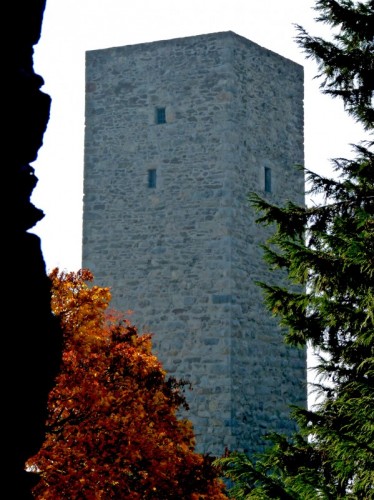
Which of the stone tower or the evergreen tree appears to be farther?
the stone tower

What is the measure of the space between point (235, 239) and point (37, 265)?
1834 cm

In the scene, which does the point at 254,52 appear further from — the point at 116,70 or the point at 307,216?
the point at 307,216

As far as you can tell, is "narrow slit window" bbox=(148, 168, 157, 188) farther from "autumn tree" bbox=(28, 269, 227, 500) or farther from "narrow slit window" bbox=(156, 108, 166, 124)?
"autumn tree" bbox=(28, 269, 227, 500)

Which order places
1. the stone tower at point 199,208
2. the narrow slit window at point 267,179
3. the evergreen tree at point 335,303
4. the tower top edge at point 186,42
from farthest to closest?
the narrow slit window at point 267,179, the tower top edge at point 186,42, the stone tower at point 199,208, the evergreen tree at point 335,303

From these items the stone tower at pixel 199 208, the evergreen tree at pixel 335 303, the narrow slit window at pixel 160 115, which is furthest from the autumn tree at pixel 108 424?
the narrow slit window at pixel 160 115

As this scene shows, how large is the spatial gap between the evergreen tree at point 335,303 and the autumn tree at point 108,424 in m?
3.42

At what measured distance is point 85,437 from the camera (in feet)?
44.3

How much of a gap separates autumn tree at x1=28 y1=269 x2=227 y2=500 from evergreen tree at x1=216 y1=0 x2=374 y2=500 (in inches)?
135

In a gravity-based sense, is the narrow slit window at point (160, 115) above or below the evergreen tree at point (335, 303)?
above

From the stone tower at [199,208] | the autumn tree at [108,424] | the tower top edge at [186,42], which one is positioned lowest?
the autumn tree at [108,424]

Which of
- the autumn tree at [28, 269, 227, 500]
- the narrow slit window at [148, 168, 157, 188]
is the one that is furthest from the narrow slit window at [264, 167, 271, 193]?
the autumn tree at [28, 269, 227, 500]

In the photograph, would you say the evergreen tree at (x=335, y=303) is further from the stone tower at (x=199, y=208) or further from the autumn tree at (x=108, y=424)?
the stone tower at (x=199, y=208)

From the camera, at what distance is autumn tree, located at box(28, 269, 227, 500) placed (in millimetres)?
13344

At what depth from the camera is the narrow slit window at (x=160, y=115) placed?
23.2 meters
